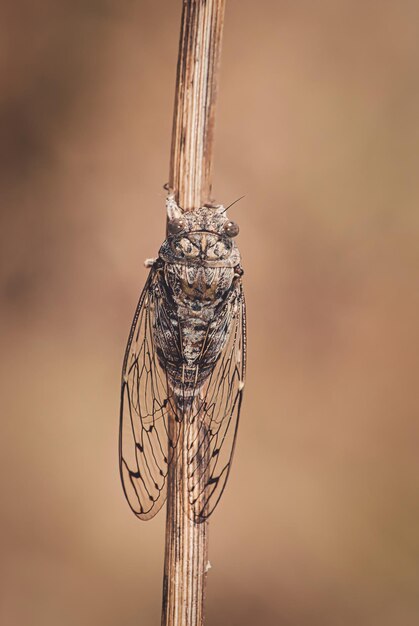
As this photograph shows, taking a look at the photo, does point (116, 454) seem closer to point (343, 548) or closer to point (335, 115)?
point (343, 548)

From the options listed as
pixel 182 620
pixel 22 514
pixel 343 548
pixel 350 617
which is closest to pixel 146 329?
pixel 182 620

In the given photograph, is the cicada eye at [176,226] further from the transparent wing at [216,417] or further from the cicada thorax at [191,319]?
the transparent wing at [216,417]

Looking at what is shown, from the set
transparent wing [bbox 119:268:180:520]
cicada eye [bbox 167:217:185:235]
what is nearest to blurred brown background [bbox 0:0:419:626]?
transparent wing [bbox 119:268:180:520]

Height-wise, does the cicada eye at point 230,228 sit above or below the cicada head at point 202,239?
above

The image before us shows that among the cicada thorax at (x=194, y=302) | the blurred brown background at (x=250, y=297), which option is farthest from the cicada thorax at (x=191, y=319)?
the blurred brown background at (x=250, y=297)

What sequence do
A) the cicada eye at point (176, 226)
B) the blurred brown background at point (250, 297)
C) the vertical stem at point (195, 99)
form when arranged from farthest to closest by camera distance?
the blurred brown background at point (250, 297)
the cicada eye at point (176, 226)
the vertical stem at point (195, 99)

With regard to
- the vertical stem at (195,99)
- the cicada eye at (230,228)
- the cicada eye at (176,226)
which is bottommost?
the cicada eye at (176,226)

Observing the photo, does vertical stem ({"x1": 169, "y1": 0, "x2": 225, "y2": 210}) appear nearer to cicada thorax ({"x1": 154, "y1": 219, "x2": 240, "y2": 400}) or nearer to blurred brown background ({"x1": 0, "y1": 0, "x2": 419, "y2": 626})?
cicada thorax ({"x1": 154, "y1": 219, "x2": 240, "y2": 400})
